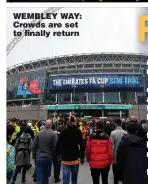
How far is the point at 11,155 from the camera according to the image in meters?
3.52

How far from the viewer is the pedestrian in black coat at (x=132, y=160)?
3.08 m

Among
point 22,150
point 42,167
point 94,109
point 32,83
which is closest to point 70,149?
point 42,167

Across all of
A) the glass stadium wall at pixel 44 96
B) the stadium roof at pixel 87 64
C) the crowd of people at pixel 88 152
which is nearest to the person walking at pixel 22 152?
the crowd of people at pixel 88 152

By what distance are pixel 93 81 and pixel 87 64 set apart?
6583mm

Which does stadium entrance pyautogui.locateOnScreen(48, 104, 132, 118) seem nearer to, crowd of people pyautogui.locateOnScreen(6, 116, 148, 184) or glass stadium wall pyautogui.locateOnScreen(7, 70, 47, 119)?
glass stadium wall pyautogui.locateOnScreen(7, 70, 47, 119)

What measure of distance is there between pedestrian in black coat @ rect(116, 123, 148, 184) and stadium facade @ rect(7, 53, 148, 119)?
43.8 metres

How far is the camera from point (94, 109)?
4750cm

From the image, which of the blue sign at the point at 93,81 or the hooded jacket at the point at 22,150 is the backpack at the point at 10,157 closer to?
the hooded jacket at the point at 22,150

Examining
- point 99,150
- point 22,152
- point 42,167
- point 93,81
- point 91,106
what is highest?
point 93,81

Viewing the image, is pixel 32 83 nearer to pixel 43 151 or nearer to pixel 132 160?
pixel 43 151

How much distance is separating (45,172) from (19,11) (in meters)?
3.64
